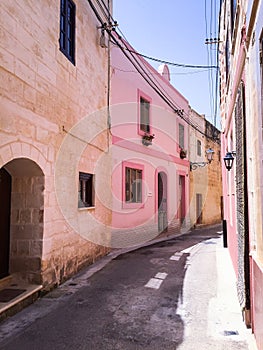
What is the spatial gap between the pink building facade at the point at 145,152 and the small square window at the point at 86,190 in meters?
1.83

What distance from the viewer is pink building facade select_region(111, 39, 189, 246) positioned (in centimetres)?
990

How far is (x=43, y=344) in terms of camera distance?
11.4 ft

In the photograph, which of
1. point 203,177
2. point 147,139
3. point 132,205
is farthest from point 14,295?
point 203,177

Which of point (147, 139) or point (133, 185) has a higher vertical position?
point (147, 139)

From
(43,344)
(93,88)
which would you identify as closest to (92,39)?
(93,88)

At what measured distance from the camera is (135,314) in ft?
14.2

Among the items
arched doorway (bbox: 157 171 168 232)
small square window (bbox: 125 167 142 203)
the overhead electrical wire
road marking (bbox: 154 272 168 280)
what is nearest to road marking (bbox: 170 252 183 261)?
road marking (bbox: 154 272 168 280)

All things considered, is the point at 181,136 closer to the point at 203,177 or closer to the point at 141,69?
the point at 203,177

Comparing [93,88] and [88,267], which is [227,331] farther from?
[93,88]

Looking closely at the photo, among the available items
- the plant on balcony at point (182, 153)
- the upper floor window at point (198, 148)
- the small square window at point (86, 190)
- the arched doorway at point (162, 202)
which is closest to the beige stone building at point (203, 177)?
the upper floor window at point (198, 148)

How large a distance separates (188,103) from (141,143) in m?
6.62

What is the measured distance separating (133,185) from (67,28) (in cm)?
594

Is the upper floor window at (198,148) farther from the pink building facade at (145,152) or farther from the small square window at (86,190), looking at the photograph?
the small square window at (86,190)

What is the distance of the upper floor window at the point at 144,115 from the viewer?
11783 millimetres
